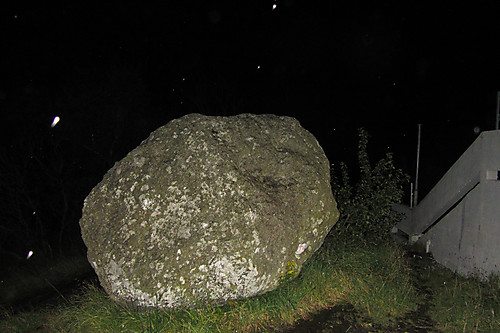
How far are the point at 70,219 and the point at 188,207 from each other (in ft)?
→ 28.7

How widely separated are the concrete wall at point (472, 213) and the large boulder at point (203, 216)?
2788 mm

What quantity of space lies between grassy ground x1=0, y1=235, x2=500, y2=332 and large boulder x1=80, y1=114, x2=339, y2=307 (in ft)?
0.59

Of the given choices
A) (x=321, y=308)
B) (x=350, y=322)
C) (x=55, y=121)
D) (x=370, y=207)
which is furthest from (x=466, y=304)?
(x=55, y=121)

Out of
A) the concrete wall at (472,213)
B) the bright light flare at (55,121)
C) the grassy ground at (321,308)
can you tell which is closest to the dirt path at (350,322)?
the grassy ground at (321,308)

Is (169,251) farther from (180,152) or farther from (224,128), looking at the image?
(224,128)

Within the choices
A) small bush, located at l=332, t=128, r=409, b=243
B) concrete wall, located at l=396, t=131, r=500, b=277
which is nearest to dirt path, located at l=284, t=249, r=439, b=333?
small bush, located at l=332, t=128, r=409, b=243

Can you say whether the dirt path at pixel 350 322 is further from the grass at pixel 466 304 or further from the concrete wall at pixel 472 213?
the concrete wall at pixel 472 213

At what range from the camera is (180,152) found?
3.93 m

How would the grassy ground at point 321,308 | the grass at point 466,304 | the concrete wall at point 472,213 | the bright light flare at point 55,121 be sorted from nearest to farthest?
the grassy ground at point 321,308 → the grass at point 466,304 → the concrete wall at point 472,213 → the bright light flare at point 55,121

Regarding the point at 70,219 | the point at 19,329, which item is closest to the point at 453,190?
the point at 19,329

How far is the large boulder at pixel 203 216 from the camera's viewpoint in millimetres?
3445

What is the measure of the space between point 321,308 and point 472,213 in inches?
134

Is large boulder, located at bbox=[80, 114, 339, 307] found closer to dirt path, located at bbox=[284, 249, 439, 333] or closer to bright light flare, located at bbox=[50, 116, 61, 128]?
dirt path, located at bbox=[284, 249, 439, 333]

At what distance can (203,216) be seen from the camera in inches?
141
